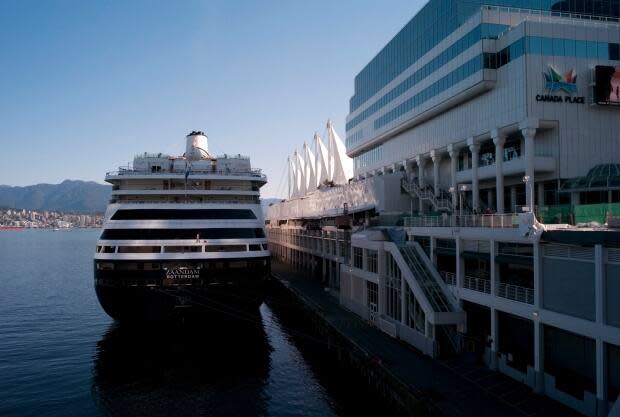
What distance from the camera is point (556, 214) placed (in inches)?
869

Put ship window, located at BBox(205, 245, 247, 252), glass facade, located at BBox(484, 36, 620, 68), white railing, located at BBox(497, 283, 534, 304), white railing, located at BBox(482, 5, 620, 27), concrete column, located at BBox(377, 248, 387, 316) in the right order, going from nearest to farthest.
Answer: white railing, located at BBox(497, 283, 534, 304)
concrete column, located at BBox(377, 248, 387, 316)
glass facade, located at BBox(484, 36, 620, 68)
ship window, located at BBox(205, 245, 247, 252)
white railing, located at BBox(482, 5, 620, 27)

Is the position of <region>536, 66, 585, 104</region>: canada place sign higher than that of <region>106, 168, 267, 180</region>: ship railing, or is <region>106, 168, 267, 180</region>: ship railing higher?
<region>536, 66, 585, 104</region>: canada place sign

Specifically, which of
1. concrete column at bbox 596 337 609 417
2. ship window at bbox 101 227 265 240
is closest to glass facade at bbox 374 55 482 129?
ship window at bbox 101 227 265 240

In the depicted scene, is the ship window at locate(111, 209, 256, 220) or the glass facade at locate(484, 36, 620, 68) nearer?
the glass facade at locate(484, 36, 620, 68)

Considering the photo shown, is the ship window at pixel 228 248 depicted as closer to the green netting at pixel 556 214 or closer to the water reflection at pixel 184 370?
the water reflection at pixel 184 370

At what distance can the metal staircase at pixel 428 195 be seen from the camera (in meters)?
44.9

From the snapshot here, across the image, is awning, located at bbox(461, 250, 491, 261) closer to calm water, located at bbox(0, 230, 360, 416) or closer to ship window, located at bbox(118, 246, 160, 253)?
calm water, located at bbox(0, 230, 360, 416)

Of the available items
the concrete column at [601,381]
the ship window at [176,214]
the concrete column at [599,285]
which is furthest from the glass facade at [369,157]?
the concrete column at [601,381]

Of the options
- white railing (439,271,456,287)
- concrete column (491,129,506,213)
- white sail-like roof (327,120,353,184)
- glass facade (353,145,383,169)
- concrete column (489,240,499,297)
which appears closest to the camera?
concrete column (489,240,499,297)

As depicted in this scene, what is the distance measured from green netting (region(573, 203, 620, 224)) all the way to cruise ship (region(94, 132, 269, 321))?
22.1 metres

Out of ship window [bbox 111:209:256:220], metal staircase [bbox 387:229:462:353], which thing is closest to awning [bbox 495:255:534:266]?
metal staircase [bbox 387:229:462:353]

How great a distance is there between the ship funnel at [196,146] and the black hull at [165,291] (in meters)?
17.9

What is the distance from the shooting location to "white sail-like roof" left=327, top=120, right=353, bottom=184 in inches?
2896

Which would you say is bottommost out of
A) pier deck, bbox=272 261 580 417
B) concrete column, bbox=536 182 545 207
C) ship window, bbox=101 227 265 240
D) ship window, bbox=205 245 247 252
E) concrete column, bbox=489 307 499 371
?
pier deck, bbox=272 261 580 417
